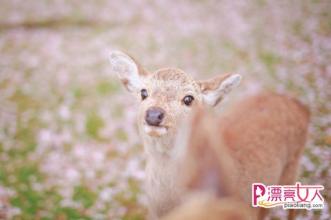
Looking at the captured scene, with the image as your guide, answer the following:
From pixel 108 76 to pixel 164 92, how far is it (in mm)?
6337

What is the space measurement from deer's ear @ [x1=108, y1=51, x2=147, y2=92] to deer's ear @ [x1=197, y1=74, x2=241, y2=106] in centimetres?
58

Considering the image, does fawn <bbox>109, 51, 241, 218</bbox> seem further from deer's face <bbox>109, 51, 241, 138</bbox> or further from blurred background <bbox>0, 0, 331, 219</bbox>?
blurred background <bbox>0, 0, 331, 219</bbox>

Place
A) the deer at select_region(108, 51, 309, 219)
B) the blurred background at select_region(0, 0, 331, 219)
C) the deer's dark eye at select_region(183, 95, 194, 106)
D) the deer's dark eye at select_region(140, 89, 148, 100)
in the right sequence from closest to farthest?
the deer at select_region(108, 51, 309, 219) < the deer's dark eye at select_region(183, 95, 194, 106) < the deer's dark eye at select_region(140, 89, 148, 100) < the blurred background at select_region(0, 0, 331, 219)

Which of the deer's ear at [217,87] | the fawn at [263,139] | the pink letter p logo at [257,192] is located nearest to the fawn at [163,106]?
the deer's ear at [217,87]

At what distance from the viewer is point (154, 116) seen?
2896 millimetres

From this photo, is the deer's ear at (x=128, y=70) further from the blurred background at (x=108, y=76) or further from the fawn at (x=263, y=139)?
the blurred background at (x=108, y=76)

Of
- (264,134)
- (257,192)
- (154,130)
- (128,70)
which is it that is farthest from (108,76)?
(257,192)

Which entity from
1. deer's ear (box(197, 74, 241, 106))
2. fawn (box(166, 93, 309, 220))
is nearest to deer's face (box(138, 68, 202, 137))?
deer's ear (box(197, 74, 241, 106))

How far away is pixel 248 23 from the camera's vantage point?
965 cm

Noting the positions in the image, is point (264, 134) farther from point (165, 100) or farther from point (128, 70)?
point (128, 70)

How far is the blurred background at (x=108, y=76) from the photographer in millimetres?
5586

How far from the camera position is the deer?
3.15 m

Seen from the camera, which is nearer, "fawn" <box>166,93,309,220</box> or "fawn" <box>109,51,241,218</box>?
"fawn" <box>109,51,241,218</box>

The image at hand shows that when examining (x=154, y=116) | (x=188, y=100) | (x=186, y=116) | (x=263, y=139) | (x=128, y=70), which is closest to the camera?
(x=154, y=116)
